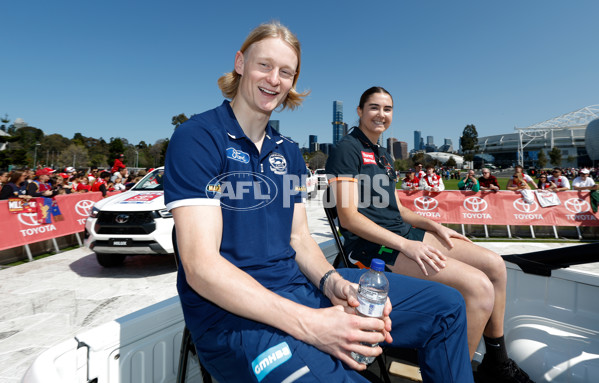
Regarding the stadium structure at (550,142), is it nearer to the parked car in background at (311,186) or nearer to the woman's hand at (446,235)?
the parked car in background at (311,186)

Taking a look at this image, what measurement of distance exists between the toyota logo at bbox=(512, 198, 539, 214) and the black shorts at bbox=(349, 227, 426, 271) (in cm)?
872

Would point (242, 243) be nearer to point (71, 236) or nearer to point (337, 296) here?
point (337, 296)

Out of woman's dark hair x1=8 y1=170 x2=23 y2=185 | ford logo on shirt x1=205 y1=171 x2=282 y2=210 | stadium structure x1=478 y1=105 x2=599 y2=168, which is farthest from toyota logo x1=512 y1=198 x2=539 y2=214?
stadium structure x1=478 y1=105 x2=599 y2=168

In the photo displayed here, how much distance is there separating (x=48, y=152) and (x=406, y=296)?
123469mm

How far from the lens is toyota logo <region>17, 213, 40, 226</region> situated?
655 cm

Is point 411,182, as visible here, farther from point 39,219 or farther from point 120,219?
point 39,219

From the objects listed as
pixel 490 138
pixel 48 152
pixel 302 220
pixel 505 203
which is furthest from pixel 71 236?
pixel 490 138

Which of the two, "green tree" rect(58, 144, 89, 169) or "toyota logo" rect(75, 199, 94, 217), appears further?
"green tree" rect(58, 144, 89, 169)

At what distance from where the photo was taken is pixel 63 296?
4520mm

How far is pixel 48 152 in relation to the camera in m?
95.9

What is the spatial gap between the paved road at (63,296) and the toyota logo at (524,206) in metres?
9.49

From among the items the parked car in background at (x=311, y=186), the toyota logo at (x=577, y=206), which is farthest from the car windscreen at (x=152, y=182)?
the parked car in background at (x=311, y=186)

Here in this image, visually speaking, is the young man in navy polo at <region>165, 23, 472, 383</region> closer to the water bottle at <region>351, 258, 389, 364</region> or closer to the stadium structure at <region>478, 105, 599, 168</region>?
the water bottle at <region>351, 258, 389, 364</region>

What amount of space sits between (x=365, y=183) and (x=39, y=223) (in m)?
7.87
